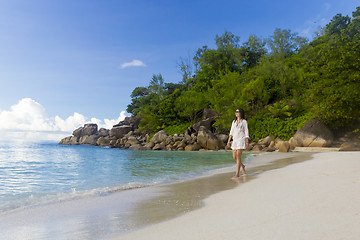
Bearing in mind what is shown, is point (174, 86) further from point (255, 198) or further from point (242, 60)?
point (255, 198)

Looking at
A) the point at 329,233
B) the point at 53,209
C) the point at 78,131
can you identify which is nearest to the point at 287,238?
the point at 329,233

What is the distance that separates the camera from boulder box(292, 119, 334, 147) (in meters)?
21.9

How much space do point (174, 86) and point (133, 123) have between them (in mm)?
13606

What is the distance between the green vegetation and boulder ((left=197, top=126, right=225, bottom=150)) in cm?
382

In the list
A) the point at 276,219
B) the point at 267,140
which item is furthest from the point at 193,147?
the point at 276,219

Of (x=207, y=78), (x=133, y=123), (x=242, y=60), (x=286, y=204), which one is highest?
(x=242, y=60)

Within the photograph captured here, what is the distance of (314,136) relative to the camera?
2234 cm

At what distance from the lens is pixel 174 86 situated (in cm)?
5900

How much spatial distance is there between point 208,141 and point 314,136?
1208 centimetres

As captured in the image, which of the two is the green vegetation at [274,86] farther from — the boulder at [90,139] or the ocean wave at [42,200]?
the ocean wave at [42,200]

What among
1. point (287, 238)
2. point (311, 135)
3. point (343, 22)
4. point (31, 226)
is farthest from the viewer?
point (343, 22)

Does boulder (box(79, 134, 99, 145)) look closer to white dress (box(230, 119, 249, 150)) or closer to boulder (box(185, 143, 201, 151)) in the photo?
boulder (box(185, 143, 201, 151))

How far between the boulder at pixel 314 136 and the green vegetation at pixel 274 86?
0.87m

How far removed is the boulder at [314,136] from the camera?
21.9 m
